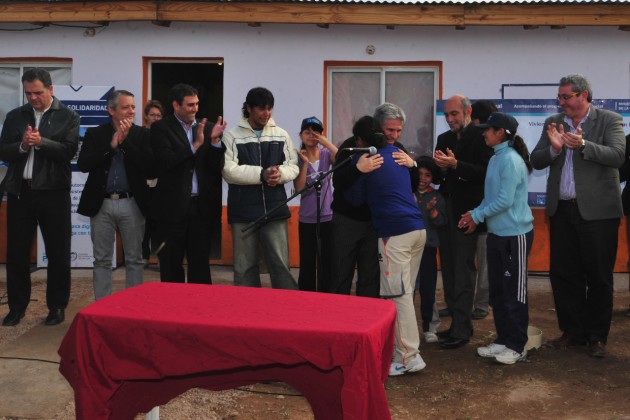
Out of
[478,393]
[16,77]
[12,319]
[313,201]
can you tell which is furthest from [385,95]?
[478,393]

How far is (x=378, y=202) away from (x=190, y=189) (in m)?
1.70

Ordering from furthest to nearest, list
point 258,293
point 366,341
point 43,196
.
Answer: point 43,196
point 258,293
point 366,341

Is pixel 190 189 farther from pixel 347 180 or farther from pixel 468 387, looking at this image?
pixel 468 387

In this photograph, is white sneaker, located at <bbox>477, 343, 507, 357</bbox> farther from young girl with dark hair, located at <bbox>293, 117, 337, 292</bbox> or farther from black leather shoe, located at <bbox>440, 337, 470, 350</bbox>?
young girl with dark hair, located at <bbox>293, 117, 337, 292</bbox>

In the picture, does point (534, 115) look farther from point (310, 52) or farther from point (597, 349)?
point (597, 349)

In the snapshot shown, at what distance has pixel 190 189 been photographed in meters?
6.63

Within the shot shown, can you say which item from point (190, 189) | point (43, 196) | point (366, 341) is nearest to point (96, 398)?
point (366, 341)

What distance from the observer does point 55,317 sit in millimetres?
7273

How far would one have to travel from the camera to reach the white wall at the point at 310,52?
392 inches

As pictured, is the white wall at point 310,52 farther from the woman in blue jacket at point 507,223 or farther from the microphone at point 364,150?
the microphone at point 364,150

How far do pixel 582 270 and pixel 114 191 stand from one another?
387 centimetres

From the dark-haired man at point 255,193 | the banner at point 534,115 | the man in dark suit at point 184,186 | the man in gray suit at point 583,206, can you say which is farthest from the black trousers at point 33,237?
the banner at point 534,115

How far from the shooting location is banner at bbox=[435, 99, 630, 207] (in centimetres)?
946

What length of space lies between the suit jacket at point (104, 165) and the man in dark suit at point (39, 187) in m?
0.35
